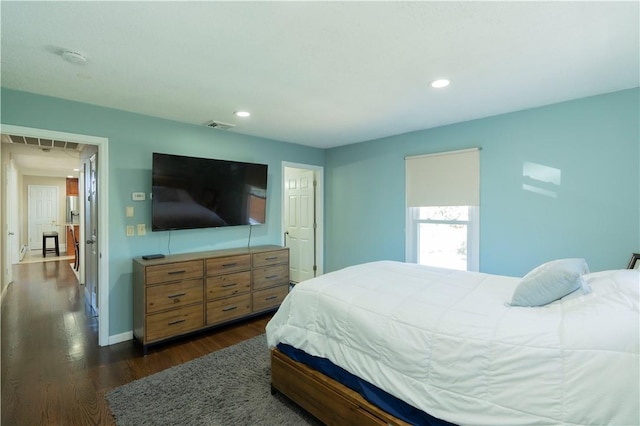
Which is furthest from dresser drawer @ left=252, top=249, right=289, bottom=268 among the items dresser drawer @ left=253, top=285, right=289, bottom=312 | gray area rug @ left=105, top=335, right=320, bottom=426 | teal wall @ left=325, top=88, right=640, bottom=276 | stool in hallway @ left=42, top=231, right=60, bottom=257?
stool in hallway @ left=42, top=231, right=60, bottom=257

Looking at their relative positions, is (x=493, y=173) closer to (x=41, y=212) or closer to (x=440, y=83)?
(x=440, y=83)

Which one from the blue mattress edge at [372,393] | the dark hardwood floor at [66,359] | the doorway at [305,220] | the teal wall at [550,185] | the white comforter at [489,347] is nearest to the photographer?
the white comforter at [489,347]

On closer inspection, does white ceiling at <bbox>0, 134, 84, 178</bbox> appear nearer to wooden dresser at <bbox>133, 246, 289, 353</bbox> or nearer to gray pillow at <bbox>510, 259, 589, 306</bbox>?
wooden dresser at <bbox>133, 246, 289, 353</bbox>

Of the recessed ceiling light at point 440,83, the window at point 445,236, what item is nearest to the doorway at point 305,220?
the window at point 445,236

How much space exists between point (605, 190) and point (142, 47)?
3821 millimetres

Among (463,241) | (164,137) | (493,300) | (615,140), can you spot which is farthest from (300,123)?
(615,140)

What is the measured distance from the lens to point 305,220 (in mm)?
5234

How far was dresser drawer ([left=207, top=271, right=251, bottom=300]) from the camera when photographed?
3201 millimetres

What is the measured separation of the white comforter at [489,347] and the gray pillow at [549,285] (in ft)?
0.15

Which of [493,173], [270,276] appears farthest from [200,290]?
[493,173]

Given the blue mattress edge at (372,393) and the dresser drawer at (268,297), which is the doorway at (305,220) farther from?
the blue mattress edge at (372,393)

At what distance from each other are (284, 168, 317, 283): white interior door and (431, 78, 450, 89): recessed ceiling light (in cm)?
293

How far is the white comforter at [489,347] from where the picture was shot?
1089 millimetres

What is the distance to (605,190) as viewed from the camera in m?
2.58
